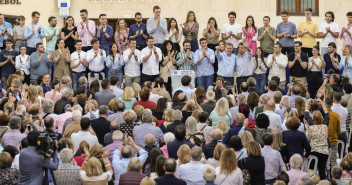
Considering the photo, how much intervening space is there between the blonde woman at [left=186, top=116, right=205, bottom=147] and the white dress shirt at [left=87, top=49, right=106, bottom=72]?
846 cm

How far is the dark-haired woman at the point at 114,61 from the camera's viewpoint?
22547 millimetres

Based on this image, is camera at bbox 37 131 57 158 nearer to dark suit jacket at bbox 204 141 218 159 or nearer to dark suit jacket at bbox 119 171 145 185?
dark suit jacket at bbox 119 171 145 185

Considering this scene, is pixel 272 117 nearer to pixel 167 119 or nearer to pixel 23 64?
pixel 167 119

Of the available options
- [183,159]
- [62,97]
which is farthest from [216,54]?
[183,159]

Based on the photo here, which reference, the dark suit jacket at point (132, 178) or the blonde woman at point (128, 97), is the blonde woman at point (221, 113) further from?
the dark suit jacket at point (132, 178)

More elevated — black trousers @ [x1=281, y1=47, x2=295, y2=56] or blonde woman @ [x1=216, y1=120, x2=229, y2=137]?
black trousers @ [x1=281, y1=47, x2=295, y2=56]

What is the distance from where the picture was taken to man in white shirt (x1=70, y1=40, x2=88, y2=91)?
2258 cm

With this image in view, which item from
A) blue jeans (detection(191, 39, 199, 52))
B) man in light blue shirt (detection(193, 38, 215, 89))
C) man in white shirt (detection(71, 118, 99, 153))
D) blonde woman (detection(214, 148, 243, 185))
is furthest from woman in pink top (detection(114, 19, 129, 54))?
blonde woman (detection(214, 148, 243, 185))

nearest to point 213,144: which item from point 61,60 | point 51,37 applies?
point 61,60

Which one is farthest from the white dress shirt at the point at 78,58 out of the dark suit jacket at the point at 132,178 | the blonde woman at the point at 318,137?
the dark suit jacket at the point at 132,178

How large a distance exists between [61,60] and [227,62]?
482 cm

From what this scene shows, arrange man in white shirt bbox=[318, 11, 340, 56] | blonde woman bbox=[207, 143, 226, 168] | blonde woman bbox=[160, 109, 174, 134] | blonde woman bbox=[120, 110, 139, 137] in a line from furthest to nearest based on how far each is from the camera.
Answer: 1. man in white shirt bbox=[318, 11, 340, 56]
2. blonde woman bbox=[160, 109, 174, 134]
3. blonde woman bbox=[120, 110, 139, 137]
4. blonde woman bbox=[207, 143, 226, 168]

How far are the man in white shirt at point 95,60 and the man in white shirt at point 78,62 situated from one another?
17 centimetres

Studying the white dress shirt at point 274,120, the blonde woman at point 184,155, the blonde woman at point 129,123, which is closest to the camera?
the blonde woman at point 184,155
